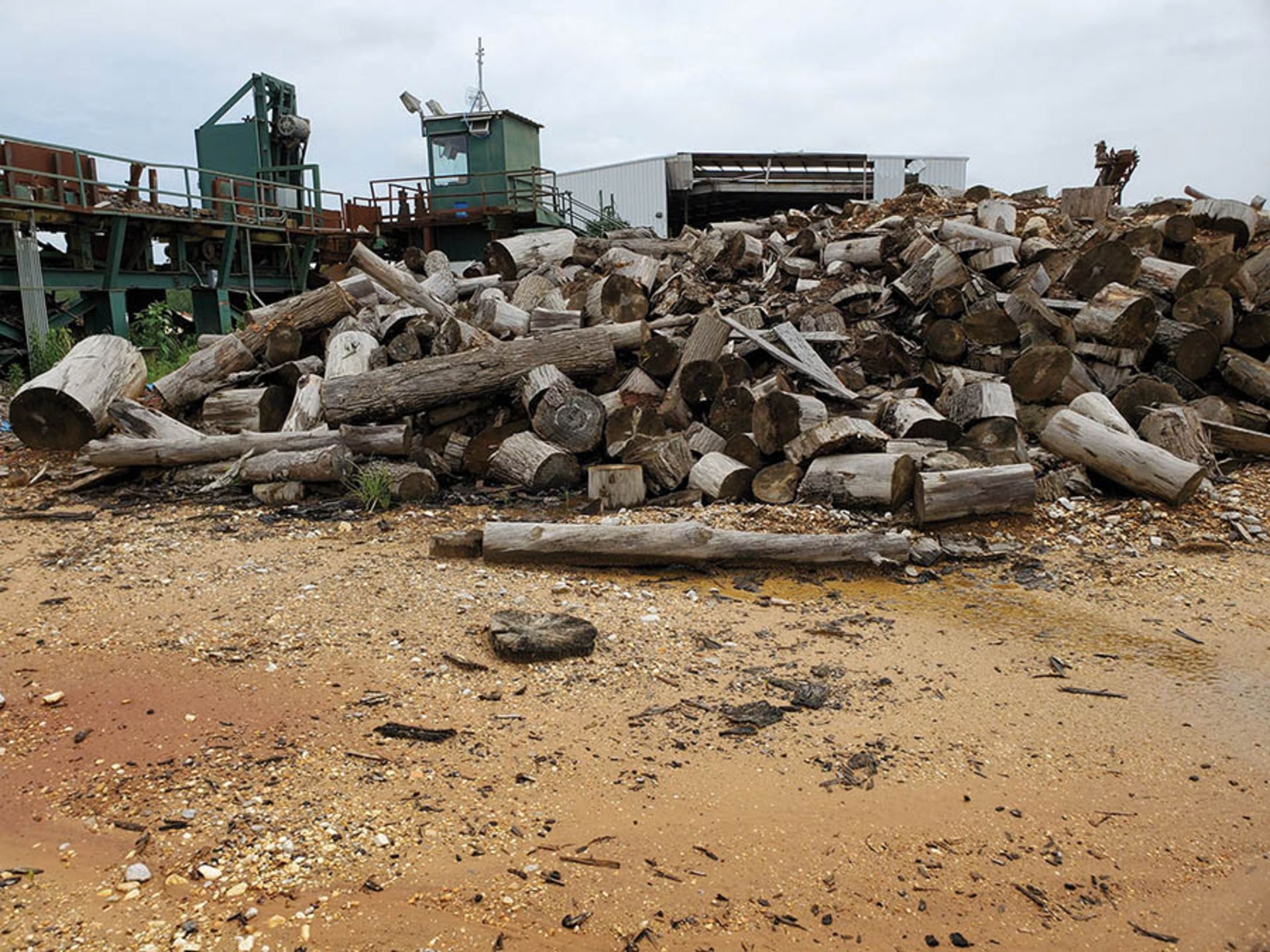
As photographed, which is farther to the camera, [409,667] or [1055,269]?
[1055,269]

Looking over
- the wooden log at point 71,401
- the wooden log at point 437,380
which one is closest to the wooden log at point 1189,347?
the wooden log at point 437,380

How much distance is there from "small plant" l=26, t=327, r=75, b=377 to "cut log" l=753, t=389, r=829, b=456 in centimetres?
1011

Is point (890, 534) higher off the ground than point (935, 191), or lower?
lower

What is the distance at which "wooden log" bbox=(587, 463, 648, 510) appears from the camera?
25.5 ft

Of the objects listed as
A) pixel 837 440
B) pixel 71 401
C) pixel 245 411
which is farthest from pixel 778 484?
pixel 71 401

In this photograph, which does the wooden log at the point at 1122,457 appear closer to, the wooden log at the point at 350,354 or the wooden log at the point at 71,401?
the wooden log at the point at 350,354

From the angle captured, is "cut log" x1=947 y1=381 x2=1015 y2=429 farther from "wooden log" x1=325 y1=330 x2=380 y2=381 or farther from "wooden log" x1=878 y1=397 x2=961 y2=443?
"wooden log" x1=325 y1=330 x2=380 y2=381

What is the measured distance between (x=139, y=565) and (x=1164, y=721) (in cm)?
643

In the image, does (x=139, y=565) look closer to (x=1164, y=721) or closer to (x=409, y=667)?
(x=409, y=667)

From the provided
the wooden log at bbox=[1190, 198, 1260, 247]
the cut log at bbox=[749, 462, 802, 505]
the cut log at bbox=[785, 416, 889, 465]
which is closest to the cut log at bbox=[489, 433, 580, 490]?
the cut log at bbox=[749, 462, 802, 505]

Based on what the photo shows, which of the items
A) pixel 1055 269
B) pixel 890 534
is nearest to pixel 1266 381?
A: pixel 1055 269

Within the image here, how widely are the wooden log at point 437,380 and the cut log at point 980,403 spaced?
147 inches

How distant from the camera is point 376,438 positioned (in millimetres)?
8508

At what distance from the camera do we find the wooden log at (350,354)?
9.38m
